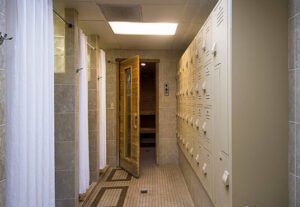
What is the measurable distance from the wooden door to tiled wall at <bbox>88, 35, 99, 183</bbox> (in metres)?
0.69

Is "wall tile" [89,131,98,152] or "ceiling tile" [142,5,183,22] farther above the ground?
"ceiling tile" [142,5,183,22]

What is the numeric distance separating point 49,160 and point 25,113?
47 cm

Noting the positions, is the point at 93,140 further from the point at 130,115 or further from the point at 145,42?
the point at 145,42

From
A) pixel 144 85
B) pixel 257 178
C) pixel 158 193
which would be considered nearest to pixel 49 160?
pixel 257 178

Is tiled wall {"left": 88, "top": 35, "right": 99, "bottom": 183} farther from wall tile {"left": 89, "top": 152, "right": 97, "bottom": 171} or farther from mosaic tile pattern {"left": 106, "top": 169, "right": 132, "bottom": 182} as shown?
mosaic tile pattern {"left": 106, "top": 169, "right": 132, "bottom": 182}

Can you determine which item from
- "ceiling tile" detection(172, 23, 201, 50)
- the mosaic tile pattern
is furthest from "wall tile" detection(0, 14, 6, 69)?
the mosaic tile pattern

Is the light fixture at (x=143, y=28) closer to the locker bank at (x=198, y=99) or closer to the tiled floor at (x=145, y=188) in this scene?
the locker bank at (x=198, y=99)

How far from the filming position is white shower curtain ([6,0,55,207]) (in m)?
1.45

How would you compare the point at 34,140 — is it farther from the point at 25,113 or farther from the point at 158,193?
the point at 158,193

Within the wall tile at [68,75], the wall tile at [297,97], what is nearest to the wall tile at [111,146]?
the wall tile at [68,75]

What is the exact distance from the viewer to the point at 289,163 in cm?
142

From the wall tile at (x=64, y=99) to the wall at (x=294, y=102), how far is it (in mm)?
2125

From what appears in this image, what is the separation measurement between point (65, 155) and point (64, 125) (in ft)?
1.11

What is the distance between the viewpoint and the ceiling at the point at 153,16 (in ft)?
8.36
